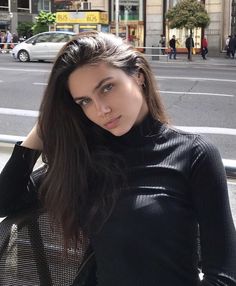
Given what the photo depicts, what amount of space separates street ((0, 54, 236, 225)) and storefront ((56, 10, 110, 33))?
11039mm

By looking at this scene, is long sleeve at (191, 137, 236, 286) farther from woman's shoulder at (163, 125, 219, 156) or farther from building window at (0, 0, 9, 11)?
building window at (0, 0, 9, 11)

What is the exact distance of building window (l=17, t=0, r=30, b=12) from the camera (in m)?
61.4

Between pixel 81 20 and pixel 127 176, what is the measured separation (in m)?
25.9

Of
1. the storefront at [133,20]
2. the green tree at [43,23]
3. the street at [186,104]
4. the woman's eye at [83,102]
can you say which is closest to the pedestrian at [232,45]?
the storefront at [133,20]

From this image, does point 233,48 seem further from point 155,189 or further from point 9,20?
point 9,20

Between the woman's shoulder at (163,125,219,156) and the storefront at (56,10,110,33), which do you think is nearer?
the woman's shoulder at (163,125,219,156)

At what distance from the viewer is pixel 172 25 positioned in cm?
2469

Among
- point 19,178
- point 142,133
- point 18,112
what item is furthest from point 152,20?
point 142,133

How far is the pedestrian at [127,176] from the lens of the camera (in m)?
1.53

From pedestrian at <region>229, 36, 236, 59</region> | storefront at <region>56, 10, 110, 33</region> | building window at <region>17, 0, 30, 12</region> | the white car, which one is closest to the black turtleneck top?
the white car

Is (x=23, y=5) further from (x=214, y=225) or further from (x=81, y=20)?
(x=214, y=225)

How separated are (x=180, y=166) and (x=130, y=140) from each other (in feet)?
0.68

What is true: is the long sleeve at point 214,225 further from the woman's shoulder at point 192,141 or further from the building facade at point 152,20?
the building facade at point 152,20

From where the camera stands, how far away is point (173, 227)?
60.3 inches
